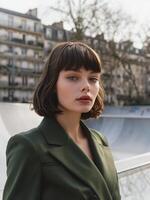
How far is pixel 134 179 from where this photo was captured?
2748mm

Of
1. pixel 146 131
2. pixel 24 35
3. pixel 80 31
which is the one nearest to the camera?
pixel 146 131

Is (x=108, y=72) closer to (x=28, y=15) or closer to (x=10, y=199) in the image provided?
(x=28, y=15)

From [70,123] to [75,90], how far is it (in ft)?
0.38

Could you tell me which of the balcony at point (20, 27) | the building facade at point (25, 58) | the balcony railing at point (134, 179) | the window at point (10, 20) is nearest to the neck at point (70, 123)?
the balcony railing at point (134, 179)

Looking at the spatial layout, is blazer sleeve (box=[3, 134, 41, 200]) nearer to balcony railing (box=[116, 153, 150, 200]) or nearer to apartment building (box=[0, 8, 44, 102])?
balcony railing (box=[116, 153, 150, 200])

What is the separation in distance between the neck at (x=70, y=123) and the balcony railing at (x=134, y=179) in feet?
4.58

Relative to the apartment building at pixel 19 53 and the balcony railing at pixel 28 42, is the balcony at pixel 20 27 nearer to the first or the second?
the apartment building at pixel 19 53

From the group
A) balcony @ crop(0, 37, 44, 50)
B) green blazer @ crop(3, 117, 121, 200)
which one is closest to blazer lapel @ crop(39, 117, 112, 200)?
green blazer @ crop(3, 117, 121, 200)

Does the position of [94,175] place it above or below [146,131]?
above

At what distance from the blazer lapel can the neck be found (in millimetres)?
42

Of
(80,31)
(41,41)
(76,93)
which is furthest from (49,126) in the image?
(41,41)

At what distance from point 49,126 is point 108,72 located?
1327 inches

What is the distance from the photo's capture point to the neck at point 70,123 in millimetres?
1158

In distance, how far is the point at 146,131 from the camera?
13.1m
